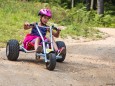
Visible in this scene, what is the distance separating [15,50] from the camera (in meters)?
8.95

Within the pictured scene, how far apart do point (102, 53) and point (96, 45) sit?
1.63m

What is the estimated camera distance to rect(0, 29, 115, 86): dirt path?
23.2 feet

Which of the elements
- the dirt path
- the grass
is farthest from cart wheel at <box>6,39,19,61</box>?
the grass

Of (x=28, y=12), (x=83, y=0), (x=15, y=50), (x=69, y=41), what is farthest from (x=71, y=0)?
(x=15, y=50)

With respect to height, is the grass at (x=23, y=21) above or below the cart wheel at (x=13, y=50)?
below

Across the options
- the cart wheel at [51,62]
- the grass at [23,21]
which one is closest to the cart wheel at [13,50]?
the cart wheel at [51,62]

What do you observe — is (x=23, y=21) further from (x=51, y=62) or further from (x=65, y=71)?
(x=51, y=62)

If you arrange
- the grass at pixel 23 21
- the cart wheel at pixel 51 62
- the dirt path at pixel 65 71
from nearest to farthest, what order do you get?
the dirt path at pixel 65 71 → the cart wheel at pixel 51 62 → the grass at pixel 23 21

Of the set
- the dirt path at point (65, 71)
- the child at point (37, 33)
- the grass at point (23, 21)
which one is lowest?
the grass at point (23, 21)

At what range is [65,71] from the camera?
835 cm

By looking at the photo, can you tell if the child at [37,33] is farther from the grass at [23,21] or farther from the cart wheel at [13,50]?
the grass at [23,21]

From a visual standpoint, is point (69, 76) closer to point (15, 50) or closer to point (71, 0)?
point (15, 50)

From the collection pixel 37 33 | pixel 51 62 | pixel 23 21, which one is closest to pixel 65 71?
pixel 51 62

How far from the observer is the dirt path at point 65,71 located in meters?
7.07
